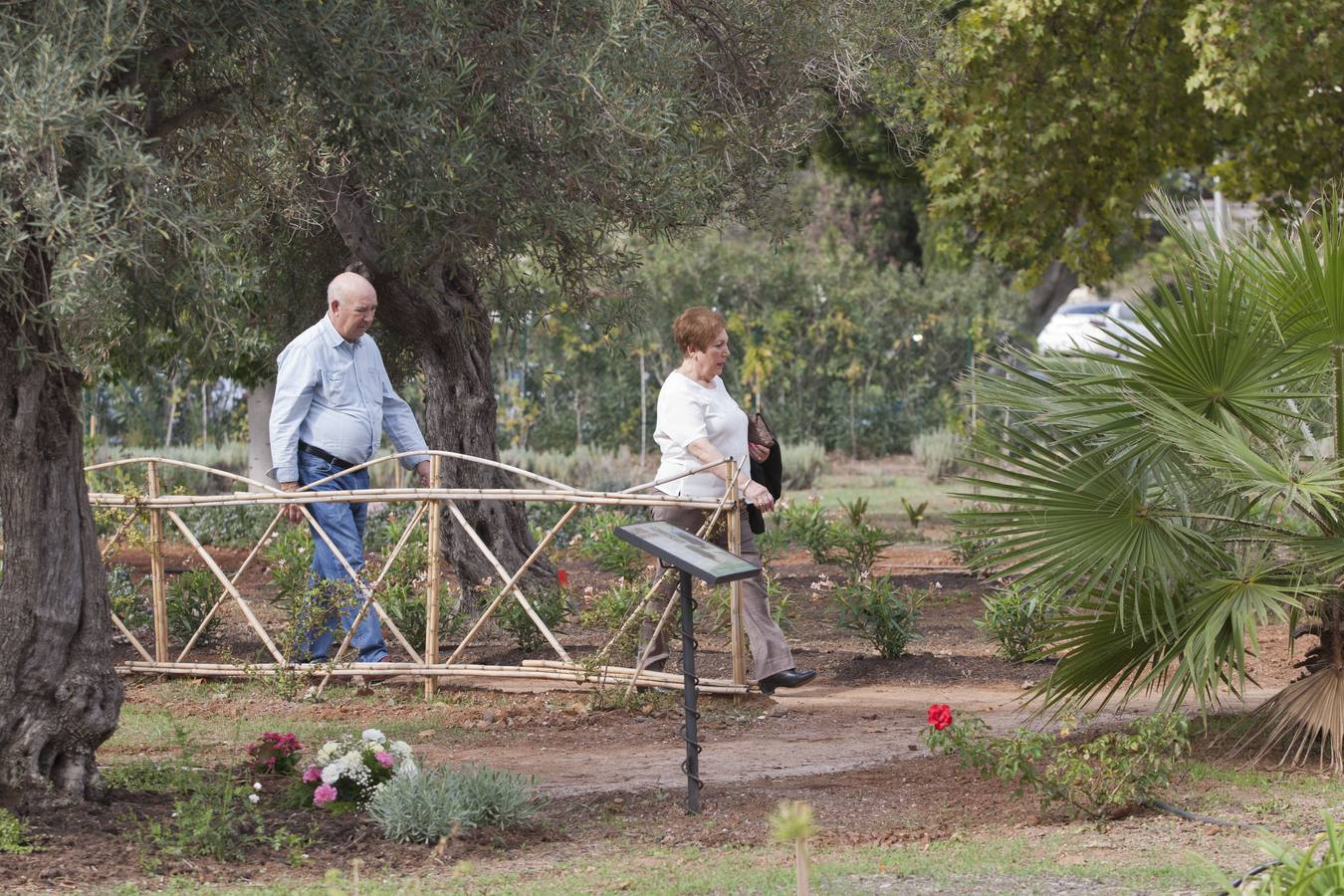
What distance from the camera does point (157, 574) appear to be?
799cm

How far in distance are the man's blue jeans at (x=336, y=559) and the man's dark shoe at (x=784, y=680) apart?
1.86m

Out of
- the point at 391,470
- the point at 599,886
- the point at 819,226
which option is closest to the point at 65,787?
the point at 599,886

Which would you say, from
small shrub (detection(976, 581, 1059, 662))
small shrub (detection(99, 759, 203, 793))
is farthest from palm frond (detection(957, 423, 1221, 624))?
small shrub (detection(99, 759, 203, 793))

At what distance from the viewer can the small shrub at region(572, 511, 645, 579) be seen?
9762 millimetres

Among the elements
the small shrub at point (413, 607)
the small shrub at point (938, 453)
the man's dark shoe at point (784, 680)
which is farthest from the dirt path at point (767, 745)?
the small shrub at point (938, 453)

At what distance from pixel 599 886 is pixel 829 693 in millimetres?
3424

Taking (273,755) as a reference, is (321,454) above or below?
Result: above

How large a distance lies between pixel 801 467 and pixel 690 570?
46.4 ft

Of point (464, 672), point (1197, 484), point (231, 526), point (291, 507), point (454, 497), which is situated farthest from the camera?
point (231, 526)

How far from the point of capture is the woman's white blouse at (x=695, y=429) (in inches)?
287

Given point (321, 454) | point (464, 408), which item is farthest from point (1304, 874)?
point (464, 408)

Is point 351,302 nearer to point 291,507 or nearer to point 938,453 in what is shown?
point 291,507

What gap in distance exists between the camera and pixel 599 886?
4.35 m

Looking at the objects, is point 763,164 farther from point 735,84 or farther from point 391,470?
point 391,470
